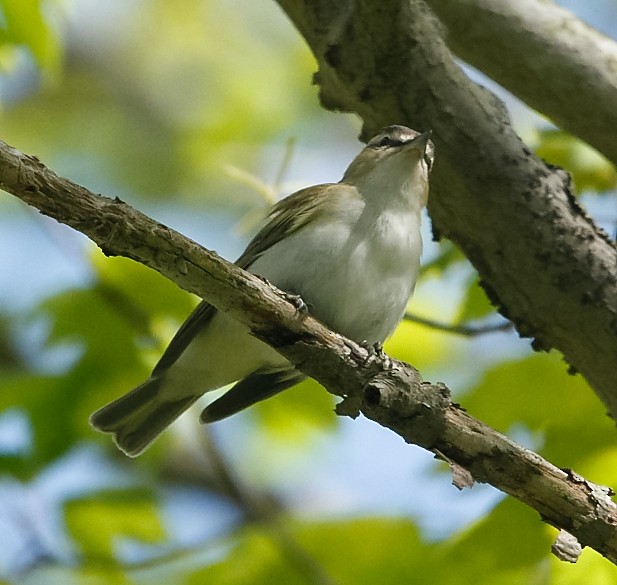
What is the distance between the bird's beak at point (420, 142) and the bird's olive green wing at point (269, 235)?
510mm

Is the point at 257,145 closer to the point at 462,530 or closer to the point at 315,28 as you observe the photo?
the point at 315,28

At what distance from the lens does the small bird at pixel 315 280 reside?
4.24 m

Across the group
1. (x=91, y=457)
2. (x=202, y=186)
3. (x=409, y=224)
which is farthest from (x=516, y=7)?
(x=202, y=186)

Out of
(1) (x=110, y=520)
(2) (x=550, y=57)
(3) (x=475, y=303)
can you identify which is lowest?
(1) (x=110, y=520)

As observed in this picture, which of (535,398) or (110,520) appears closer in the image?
(535,398)

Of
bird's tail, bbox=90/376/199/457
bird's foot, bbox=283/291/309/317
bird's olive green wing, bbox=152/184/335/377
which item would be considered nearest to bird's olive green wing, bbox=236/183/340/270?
bird's olive green wing, bbox=152/184/335/377

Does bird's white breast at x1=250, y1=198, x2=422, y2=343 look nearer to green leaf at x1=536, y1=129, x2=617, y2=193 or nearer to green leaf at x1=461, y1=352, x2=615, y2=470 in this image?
green leaf at x1=461, y1=352, x2=615, y2=470

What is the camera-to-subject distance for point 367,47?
13.0 ft

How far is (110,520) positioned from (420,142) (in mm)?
2191

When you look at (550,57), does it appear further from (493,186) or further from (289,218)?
(289,218)

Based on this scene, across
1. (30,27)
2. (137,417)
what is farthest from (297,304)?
(137,417)

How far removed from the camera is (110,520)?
4.49 metres

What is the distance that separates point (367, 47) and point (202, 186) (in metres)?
4.92

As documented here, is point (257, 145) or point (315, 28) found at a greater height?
point (257, 145)
